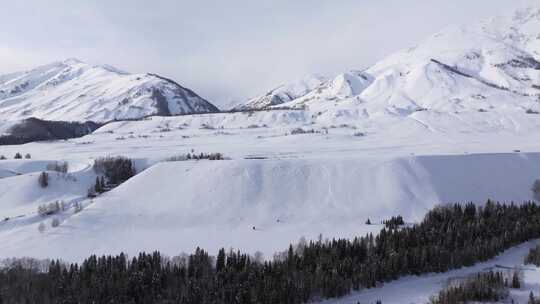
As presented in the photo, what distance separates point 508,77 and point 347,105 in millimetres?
88576

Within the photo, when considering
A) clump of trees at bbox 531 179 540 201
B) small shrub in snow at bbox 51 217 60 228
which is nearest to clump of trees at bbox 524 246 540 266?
clump of trees at bbox 531 179 540 201

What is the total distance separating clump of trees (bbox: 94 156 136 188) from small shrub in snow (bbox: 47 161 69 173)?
375cm

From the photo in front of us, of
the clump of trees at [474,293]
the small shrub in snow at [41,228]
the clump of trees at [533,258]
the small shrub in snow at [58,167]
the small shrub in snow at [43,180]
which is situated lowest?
the small shrub in snow at [41,228]

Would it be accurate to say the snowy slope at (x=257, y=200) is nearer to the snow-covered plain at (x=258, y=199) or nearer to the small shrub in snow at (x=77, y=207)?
the snow-covered plain at (x=258, y=199)

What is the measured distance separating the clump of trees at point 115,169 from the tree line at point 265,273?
90.5 feet

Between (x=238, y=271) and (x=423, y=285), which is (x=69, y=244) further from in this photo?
(x=423, y=285)

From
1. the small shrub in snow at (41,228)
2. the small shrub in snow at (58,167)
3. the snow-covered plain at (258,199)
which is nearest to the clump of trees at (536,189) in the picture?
the snow-covered plain at (258,199)

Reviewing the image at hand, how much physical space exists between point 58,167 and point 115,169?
27.5ft

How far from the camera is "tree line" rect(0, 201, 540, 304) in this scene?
14422 millimetres

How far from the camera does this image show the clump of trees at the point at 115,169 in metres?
44.4

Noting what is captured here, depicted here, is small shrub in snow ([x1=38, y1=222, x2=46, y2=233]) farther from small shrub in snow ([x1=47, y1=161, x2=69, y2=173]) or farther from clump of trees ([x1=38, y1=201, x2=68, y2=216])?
small shrub in snow ([x1=47, y1=161, x2=69, y2=173])

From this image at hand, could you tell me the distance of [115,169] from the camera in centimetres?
4553

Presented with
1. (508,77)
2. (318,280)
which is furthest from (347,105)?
(318,280)

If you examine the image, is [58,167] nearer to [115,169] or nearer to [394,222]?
[115,169]
